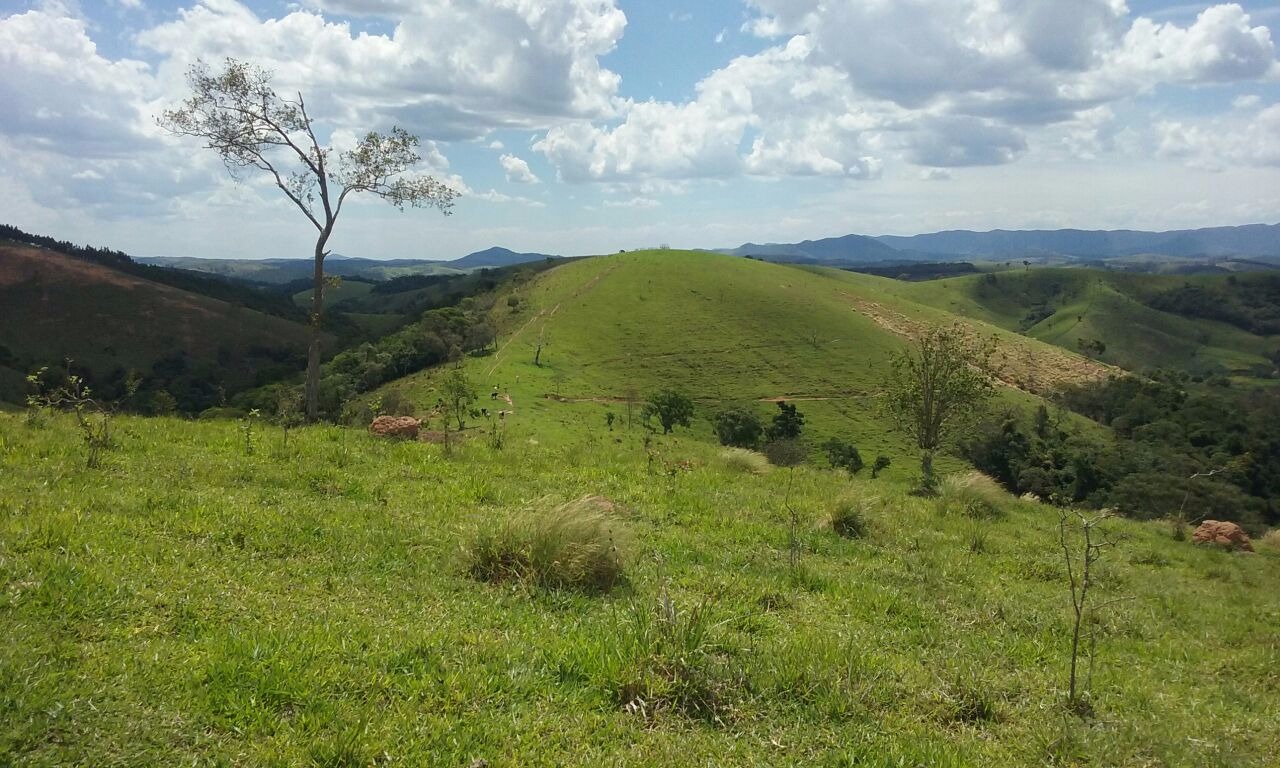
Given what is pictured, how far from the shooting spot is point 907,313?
12744cm

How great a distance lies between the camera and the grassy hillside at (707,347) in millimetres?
82250

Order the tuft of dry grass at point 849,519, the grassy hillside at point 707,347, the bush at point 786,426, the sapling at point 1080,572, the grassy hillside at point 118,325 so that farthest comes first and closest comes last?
1. the grassy hillside at point 118,325
2. the grassy hillside at point 707,347
3. the bush at point 786,426
4. the tuft of dry grass at point 849,519
5. the sapling at point 1080,572

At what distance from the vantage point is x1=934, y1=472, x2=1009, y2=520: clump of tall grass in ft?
46.8

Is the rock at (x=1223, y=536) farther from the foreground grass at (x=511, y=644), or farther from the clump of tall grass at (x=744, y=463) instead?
the clump of tall grass at (x=744, y=463)

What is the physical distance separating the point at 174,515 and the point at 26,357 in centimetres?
14365

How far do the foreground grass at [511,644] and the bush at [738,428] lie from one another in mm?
65834

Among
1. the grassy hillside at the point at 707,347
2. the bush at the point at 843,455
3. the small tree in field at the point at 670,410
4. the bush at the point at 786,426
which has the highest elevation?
the grassy hillside at the point at 707,347

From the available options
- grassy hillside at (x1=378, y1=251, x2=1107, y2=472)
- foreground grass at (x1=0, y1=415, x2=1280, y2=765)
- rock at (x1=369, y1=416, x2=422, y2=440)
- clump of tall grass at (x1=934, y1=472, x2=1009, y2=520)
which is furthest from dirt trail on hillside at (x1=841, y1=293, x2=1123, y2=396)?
foreground grass at (x1=0, y1=415, x2=1280, y2=765)

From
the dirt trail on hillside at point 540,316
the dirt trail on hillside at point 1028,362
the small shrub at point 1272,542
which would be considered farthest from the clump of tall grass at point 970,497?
the dirt trail on hillside at point 1028,362

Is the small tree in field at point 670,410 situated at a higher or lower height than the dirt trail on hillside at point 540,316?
lower

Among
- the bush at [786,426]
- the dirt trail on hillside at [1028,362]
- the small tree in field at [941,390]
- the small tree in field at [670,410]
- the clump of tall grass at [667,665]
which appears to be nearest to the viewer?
the clump of tall grass at [667,665]

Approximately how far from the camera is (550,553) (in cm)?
701

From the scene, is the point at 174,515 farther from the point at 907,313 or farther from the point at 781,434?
the point at 907,313

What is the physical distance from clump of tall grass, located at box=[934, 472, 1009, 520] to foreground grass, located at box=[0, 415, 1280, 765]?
12.7 feet
